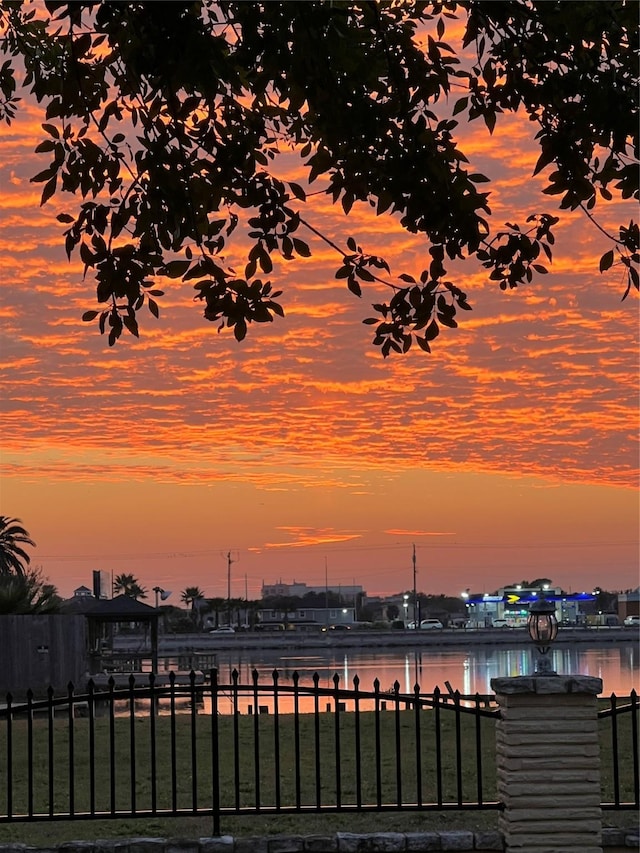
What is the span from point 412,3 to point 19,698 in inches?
1179

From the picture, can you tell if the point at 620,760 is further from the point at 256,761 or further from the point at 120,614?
the point at 120,614

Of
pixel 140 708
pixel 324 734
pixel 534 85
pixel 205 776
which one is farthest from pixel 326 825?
pixel 140 708

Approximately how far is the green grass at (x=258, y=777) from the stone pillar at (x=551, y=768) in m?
1.20

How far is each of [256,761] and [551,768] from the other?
8.15 ft

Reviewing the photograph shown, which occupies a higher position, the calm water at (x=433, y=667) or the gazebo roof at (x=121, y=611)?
the gazebo roof at (x=121, y=611)

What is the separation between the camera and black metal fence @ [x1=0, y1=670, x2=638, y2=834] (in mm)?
10945

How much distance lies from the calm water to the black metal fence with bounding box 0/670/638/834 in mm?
1535

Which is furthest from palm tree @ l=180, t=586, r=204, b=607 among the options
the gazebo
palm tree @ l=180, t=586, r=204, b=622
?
the gazebo

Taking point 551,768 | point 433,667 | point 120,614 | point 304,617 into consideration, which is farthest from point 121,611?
point 304,617

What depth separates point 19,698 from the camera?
35.4 meters

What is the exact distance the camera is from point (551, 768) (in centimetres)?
1027

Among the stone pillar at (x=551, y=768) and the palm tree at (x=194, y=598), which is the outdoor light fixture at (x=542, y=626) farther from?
the palm tree at (x=194, y=598)

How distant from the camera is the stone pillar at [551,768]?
10.2 meters

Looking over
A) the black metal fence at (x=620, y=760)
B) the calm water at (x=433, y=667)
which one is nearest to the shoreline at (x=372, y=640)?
the calm water at (x=433, y=667)
